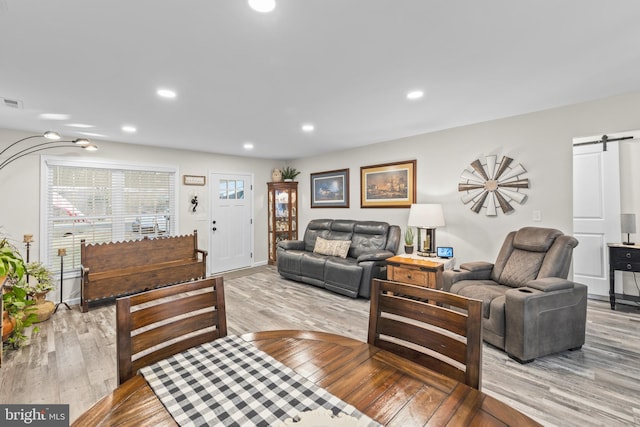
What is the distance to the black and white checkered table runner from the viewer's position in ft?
2.64

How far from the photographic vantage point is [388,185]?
16.1 feet

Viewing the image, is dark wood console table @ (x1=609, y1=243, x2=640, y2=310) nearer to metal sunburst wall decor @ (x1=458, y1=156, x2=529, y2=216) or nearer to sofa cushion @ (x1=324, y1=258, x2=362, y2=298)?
metal sunburst wall decor @ (x1=458, y1=156, x2=529, y2=216)

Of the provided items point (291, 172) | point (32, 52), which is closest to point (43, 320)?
point (32, 52)

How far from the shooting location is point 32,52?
6.52 ft

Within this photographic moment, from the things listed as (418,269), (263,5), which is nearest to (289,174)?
(418,269)

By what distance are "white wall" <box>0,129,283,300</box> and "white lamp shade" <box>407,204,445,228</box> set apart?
3.75 meters

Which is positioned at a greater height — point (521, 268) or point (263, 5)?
point (263, 5)

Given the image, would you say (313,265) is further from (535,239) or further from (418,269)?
(535,239)

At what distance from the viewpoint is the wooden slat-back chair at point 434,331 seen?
1035 millimetres

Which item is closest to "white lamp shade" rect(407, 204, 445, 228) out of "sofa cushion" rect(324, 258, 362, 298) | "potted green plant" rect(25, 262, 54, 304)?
"sofa cushion" rect(324, 258, 362, 298)

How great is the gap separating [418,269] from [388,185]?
70.6 inches

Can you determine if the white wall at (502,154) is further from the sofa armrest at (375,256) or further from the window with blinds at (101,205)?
the window with blinds at (101,205)

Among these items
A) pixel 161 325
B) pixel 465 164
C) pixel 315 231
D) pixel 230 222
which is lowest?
pixel 161 325

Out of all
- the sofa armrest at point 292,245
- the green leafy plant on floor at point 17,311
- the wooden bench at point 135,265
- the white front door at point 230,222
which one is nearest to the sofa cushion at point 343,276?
the sofa armrest at point 292,245
